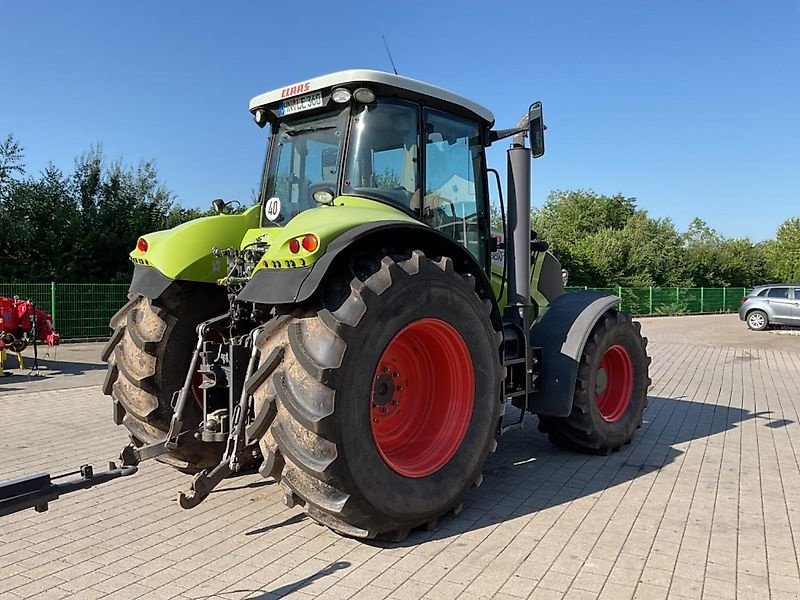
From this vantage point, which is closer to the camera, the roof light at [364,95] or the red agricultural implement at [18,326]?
the roof light at [364,95]

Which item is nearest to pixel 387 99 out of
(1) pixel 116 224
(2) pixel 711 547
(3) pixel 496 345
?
(3) pixel 496 345

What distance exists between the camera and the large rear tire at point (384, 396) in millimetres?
3312

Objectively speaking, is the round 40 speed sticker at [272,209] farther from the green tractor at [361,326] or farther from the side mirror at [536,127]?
the side mirror at [536,127]

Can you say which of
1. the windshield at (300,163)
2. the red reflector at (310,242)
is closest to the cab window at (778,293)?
the windshield at (300,163)

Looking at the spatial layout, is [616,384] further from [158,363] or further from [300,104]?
[158,363]

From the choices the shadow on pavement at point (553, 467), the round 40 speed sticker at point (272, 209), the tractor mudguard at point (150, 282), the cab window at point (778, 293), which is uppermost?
the round 40 speed sticker at point (272, 209)

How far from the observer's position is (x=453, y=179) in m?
4.88

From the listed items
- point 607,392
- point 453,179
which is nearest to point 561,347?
point 607,392

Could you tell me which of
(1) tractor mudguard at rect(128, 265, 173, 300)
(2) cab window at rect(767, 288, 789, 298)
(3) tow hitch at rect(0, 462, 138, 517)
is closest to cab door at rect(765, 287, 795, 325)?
(2) cab window at rect(767, 288, 789, 298)

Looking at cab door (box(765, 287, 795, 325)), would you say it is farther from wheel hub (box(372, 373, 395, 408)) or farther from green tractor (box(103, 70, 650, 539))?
wheel hub (box(372, 373, 395, 408))

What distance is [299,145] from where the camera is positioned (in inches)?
187

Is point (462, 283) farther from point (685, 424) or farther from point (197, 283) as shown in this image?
point (685, 424)

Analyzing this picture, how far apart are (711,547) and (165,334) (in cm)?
358

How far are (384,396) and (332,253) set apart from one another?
3.75ft
